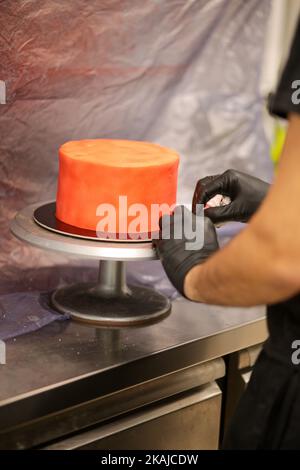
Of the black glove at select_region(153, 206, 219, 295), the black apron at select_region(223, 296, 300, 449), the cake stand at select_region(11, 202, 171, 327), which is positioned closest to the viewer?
the black apron at select_region(223, 296, 300, 449)

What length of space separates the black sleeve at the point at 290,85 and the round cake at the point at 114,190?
51 cm

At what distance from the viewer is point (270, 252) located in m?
0.86

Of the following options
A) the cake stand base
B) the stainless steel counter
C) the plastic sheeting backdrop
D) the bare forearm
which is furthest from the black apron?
the plastic sheeting backdrop

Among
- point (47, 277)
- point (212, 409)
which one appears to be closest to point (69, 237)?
point (47, 277)

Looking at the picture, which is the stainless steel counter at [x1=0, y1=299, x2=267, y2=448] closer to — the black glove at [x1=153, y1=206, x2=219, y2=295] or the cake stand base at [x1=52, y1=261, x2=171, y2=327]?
the cake stand base at [x1=52, y1=261, x2=171, y2=327]

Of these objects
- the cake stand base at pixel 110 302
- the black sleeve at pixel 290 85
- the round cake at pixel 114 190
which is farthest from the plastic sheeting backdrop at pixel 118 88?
the black sleeve at pixel 290 85

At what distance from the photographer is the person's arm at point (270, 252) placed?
0.83 meters

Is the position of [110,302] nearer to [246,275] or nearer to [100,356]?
[100,356]

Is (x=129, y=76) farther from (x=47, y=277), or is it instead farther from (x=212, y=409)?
(x=212, y=409)

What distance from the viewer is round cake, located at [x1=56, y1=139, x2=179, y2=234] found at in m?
1.33

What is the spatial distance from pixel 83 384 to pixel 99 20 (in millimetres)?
843

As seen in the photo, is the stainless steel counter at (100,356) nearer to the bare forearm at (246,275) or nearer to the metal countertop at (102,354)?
the metal countertop at (102,354)

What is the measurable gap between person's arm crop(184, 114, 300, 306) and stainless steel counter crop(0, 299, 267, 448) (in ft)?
1.25

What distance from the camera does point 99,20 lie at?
1.65m
